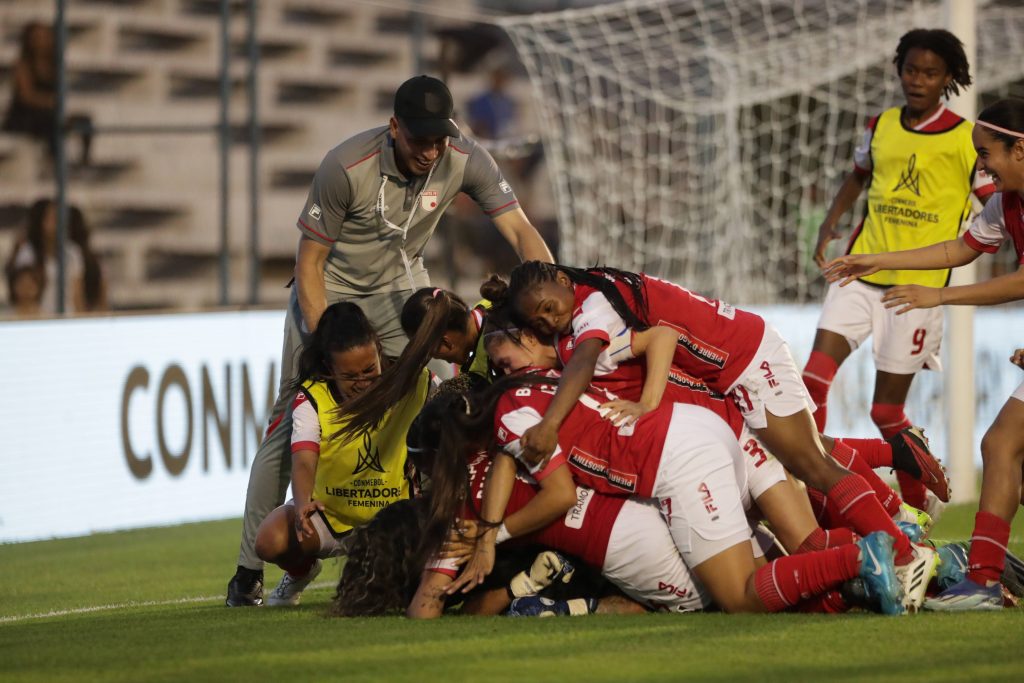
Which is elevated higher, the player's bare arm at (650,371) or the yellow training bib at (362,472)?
the player's bare arm at (650,371)

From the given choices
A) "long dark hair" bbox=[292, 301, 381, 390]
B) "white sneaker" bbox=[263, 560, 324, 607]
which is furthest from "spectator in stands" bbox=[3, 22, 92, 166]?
"white sneaker" bbox=[263, 560, 324, 607]

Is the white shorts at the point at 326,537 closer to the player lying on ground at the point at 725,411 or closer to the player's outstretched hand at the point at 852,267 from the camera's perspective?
the player lying on ground at the point at 725,411

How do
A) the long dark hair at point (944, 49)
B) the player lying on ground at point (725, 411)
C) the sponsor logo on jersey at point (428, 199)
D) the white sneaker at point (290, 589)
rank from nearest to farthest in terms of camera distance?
the player lying on ground at point (725, 411)
the white sneaker at point (290, 589)
the sponsor logo on jersey at point (428, 199)
the long dark hair at point (944, 49)

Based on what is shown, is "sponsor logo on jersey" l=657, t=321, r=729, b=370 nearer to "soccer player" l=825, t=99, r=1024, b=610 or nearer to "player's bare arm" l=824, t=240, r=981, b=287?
"player's bare arm" l=824, t=240, r=981, b=287

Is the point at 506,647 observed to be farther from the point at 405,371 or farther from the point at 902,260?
the point at 902,260

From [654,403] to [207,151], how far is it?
23.5 ft

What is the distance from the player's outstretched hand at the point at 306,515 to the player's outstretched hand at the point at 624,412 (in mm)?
1065

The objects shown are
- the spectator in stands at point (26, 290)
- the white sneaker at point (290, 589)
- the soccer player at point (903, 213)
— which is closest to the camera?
the white sneaker at point (290, 589)

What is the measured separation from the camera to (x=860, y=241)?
7395 millimetres

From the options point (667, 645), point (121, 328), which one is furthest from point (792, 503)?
point (121, 328)

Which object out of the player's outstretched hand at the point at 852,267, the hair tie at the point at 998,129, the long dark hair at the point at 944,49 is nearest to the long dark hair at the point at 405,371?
the player's outstretched hand at the point at 852,267

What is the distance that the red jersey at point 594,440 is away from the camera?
15.8 ft

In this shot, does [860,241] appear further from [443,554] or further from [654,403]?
[443,554]

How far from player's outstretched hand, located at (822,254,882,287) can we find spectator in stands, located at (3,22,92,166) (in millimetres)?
6525
